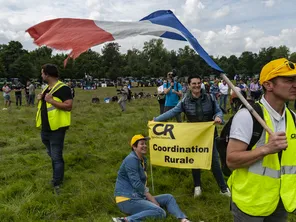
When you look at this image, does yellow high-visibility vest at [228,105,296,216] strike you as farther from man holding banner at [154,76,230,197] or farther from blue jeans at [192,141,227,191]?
blue jeans at [192,141,227,191]

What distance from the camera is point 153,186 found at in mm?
5816

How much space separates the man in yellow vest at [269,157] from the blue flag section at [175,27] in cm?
44

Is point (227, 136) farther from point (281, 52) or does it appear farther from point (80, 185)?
point (281, 52)

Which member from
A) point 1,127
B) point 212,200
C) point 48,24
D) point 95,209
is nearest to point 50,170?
point 95,209

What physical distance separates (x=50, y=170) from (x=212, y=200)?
11.5ft

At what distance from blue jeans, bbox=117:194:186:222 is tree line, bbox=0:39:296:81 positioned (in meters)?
57.5

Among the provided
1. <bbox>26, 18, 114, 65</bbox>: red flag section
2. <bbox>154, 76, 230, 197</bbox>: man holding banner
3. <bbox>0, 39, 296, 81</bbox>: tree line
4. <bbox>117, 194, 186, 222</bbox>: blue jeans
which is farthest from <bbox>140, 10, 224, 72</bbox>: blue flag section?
<bbox>0, 39, 296, 81</bbox>: tree line

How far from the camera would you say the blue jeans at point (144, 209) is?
173 inches

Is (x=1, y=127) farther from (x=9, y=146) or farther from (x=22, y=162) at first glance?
(x=22, y=162)

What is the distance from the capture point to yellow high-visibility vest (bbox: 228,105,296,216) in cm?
235

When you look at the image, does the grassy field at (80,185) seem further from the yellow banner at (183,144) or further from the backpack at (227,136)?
the backpack at (227,136)

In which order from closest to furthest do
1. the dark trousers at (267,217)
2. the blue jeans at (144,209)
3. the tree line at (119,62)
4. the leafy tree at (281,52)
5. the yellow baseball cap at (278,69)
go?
the yellow baseball cap at (278,69) → the dark trousers at (267,217) → the blue jeans at (144,209) → the tree line at (119,62) → the leafy tree at (281,52)

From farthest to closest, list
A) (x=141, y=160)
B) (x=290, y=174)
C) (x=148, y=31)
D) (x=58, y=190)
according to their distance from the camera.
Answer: (x=58, y=190)
(x=141, y=160)
(x=148, y=31)
(x=290, y=174)

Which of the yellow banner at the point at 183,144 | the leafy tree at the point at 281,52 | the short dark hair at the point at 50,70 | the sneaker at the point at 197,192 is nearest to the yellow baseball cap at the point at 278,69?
the yellow banner at the point at 183,144
